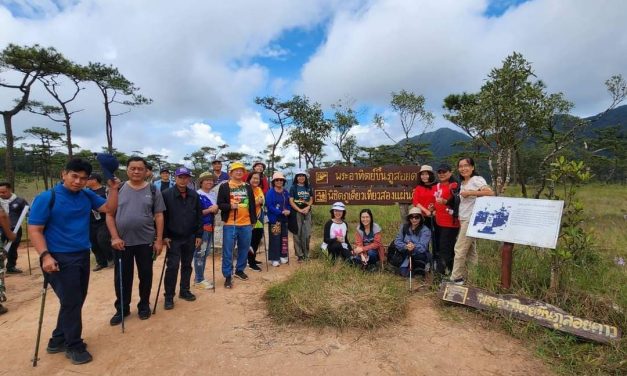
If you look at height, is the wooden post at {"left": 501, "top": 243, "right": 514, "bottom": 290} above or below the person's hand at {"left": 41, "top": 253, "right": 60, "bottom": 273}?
below

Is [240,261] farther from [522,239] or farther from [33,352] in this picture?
[522,239]

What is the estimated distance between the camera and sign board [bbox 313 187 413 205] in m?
6.78

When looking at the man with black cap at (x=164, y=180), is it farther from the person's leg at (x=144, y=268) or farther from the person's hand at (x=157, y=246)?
the person's leg at (x=144, y=268)

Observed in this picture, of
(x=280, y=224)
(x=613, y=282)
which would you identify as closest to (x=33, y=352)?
(x=280, y=224)

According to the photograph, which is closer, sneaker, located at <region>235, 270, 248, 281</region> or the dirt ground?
the dirt ground

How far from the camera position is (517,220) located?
12.7ft

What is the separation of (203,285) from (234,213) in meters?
1.15

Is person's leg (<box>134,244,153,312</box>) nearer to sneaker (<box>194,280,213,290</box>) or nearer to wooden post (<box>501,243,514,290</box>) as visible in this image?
sneaker (<box>194,280,213,290</box>)

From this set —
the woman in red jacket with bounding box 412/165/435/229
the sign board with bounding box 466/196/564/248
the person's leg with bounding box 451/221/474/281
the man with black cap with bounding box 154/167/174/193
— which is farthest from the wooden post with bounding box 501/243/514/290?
the man with black cap with bounding box 154/167/174/193

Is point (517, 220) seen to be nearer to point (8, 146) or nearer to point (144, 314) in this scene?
point (144, 314)

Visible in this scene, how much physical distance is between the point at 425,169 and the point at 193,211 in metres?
3.65

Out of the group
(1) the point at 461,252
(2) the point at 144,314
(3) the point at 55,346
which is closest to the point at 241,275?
(2) the point at 144,314

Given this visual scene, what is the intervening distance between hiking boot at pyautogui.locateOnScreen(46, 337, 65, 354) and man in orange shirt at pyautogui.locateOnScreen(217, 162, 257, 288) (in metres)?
2.06

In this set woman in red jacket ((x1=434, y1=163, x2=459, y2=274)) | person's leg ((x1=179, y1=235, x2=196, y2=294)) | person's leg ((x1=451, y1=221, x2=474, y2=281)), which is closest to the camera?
person's leg ((x1=179, y1=235, x2=196, y2=294))
